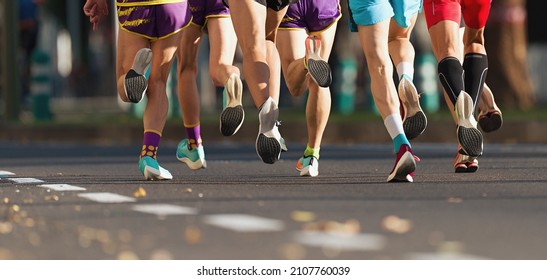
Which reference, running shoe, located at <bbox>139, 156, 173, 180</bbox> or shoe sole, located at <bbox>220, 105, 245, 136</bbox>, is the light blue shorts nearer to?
shoe sole, located at <bbox>220, 105, 245, 136</bbox>

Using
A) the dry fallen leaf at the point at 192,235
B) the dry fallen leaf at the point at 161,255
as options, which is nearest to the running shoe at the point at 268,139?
the dry fallen leaf at the point at 192,235

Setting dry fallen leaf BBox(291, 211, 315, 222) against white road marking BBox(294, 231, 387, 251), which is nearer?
white road marking BBox(294, 231, 387, 251)

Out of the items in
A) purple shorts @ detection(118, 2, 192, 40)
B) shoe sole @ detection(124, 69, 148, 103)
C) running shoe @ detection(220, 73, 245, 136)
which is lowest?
running shoe @ detection(220, 73, 245, 136)

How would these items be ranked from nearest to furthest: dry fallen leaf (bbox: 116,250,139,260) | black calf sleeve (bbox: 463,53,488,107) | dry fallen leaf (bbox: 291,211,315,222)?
dry fallen leaf (bbox: 116,250,139,260), dry fallen leaf (bbox: 291,211,315,222), black calf sleeve (bbox: 463,53,488,107)

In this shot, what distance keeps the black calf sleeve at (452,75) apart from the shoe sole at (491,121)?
62 cm

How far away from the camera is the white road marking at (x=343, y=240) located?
717cm

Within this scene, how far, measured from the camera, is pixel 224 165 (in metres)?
14.0

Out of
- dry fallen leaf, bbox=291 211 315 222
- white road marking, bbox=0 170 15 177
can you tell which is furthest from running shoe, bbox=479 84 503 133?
white road marking, bbox=0 170 15 177

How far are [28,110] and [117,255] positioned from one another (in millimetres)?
23020

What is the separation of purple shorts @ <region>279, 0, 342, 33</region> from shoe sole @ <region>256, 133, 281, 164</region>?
3.70 feet

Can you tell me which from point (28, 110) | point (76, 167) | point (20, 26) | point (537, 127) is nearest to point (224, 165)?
point (76, 167)

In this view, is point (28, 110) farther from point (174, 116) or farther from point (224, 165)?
point (224, 165)

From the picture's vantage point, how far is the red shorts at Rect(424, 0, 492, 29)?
1122cm

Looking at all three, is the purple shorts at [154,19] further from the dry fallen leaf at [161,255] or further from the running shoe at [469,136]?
the dry fallen leaf at [161,255]
